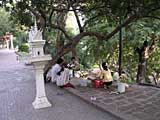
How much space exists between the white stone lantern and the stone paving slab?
125 cm

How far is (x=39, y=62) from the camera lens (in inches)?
250

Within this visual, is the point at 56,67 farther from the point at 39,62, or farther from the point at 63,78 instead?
the point at 39,62

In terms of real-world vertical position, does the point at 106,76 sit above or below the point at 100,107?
above

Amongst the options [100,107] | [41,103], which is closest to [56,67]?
[41,103]

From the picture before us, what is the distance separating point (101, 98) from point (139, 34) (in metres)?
3.64

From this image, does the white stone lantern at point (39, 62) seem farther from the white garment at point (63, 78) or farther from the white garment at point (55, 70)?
the white garment at point (55, 70)

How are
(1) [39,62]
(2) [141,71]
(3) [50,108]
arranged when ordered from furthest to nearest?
(2) [141,71]
(3) [50,108]
(1) [39,62]

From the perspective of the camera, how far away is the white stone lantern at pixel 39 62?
6.32m

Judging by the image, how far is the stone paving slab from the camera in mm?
5633

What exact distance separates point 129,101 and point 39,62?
8.65 feet

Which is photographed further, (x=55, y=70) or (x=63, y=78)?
(x=55, y=70)

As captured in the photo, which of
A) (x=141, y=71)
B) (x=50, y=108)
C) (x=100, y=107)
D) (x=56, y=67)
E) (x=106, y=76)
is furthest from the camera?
(x=141, y=71)

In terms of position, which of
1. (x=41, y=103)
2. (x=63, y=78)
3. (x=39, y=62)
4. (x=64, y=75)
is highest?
(x=39, y=62)

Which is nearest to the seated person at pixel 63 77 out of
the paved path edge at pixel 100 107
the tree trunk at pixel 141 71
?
the paved path edge at pixel 100 107
